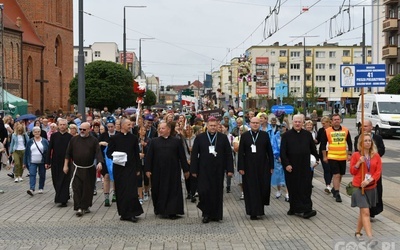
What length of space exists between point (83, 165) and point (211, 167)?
2.48 m

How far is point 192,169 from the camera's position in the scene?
11.1m

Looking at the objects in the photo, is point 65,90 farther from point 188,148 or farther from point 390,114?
point 188,148

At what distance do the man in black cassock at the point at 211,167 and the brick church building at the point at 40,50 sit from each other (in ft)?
175

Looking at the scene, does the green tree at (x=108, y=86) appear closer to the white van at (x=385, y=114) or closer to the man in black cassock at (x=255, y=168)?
the white van at (x=385, y=114)

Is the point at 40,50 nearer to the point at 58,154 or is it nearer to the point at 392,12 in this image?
the point at 392,12

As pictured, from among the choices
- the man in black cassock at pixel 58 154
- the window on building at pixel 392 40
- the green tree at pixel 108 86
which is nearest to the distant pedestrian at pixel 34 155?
the man in black cassock at pixel 58 154

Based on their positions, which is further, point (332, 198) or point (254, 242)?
point (332, 198)

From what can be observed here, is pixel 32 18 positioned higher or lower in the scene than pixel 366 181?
higher

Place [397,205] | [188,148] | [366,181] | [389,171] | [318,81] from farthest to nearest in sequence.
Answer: [318,81], [389,171], [188,148], [397,205], [366,181]

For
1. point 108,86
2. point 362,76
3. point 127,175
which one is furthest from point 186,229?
point 108,86

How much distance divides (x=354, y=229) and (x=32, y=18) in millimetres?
65987

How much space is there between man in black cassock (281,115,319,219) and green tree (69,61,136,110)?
50.1 m

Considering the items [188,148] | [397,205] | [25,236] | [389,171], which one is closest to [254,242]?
[25,236]

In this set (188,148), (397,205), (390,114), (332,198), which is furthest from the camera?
(390,114)
